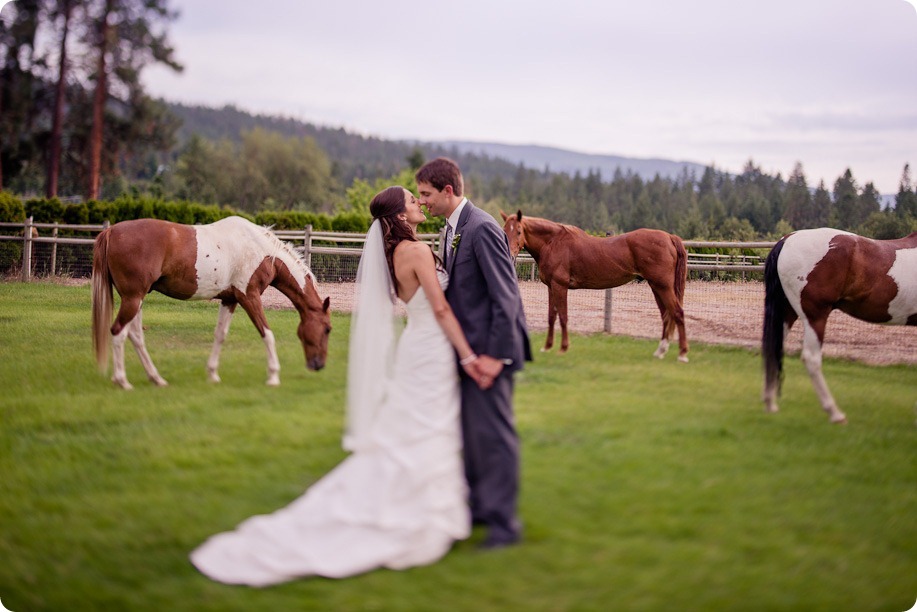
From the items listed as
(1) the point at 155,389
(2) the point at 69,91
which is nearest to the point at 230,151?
(2) the point at 69,91

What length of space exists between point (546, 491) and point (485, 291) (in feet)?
3.59

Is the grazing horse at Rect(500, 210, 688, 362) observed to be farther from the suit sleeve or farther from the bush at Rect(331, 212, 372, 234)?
the bush at Rect(331, 212, 372, 234)

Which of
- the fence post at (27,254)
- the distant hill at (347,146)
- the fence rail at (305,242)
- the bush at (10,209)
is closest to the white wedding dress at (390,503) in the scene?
the fence rail at (305,242)

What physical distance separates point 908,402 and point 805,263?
5.71 feet

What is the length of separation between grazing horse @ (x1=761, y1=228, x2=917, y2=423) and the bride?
316 cm

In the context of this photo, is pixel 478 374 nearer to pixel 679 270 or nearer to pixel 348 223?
pixel 679 270

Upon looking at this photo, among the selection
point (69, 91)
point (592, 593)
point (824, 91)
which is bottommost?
point (592, 593)

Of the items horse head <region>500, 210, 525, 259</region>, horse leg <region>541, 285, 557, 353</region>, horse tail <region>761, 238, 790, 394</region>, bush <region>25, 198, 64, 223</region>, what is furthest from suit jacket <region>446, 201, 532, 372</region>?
bush <region>25, 198, 64, 223</region>

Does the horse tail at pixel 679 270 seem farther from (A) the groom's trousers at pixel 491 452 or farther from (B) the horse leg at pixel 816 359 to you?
(A) the groom's trousers at pixel 491 452

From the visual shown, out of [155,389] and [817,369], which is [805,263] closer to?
[817,369]

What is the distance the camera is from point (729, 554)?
300 centimetres

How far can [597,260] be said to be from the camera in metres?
9.22

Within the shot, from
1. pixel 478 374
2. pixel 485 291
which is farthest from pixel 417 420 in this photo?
pixel 485 291

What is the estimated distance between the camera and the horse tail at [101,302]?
6.12 m
